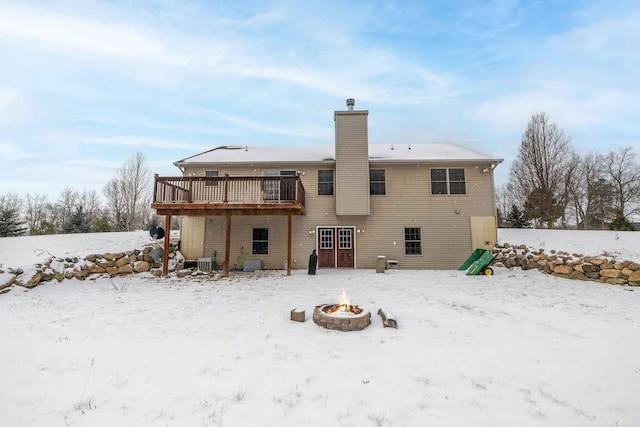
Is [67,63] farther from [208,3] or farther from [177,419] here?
[177,419]

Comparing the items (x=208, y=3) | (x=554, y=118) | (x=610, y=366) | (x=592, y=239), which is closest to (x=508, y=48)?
(x=554, y=118)

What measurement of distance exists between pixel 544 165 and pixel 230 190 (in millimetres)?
23248

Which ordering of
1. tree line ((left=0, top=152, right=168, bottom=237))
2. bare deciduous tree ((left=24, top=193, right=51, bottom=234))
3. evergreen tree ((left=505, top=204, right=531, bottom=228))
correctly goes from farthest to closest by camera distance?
bare deciduous tree ((left=24, top=193, right=51, bottom=234)), evergreen tree ((left=505, top=204, right=531, bottom=228)), tree line ((left=0, top=152, right=168, bottom=237))

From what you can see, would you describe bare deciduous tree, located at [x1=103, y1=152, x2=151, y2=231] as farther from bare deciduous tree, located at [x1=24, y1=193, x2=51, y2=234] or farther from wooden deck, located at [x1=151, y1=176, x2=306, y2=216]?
bare deciduous tree, located at [x1=24, y1=193, x2=51, y2=234]

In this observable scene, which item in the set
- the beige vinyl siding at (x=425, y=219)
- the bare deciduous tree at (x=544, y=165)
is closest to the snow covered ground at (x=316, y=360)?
the beige vinyl siding at (x=425, y=219)

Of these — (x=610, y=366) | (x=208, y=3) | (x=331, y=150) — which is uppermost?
(x=208, y=3)

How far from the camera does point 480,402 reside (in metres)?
2.98

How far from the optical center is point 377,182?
13328 millimetres

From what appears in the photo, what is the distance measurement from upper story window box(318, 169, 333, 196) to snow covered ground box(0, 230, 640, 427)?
6470mm

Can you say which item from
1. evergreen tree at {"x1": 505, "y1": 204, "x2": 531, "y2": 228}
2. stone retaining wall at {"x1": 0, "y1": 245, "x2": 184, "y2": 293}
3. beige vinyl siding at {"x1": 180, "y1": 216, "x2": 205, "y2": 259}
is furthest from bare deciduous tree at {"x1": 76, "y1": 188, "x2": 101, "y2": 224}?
evergreen tree at {"x1": 505, "y1": 204, "x2": 531, "y2": 228}

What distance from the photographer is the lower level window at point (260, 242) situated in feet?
43.2

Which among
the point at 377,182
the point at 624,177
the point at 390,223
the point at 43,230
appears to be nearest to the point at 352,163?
the point at 377,182

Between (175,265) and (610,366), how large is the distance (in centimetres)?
1358

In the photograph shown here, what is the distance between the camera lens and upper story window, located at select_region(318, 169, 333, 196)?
13.3m
